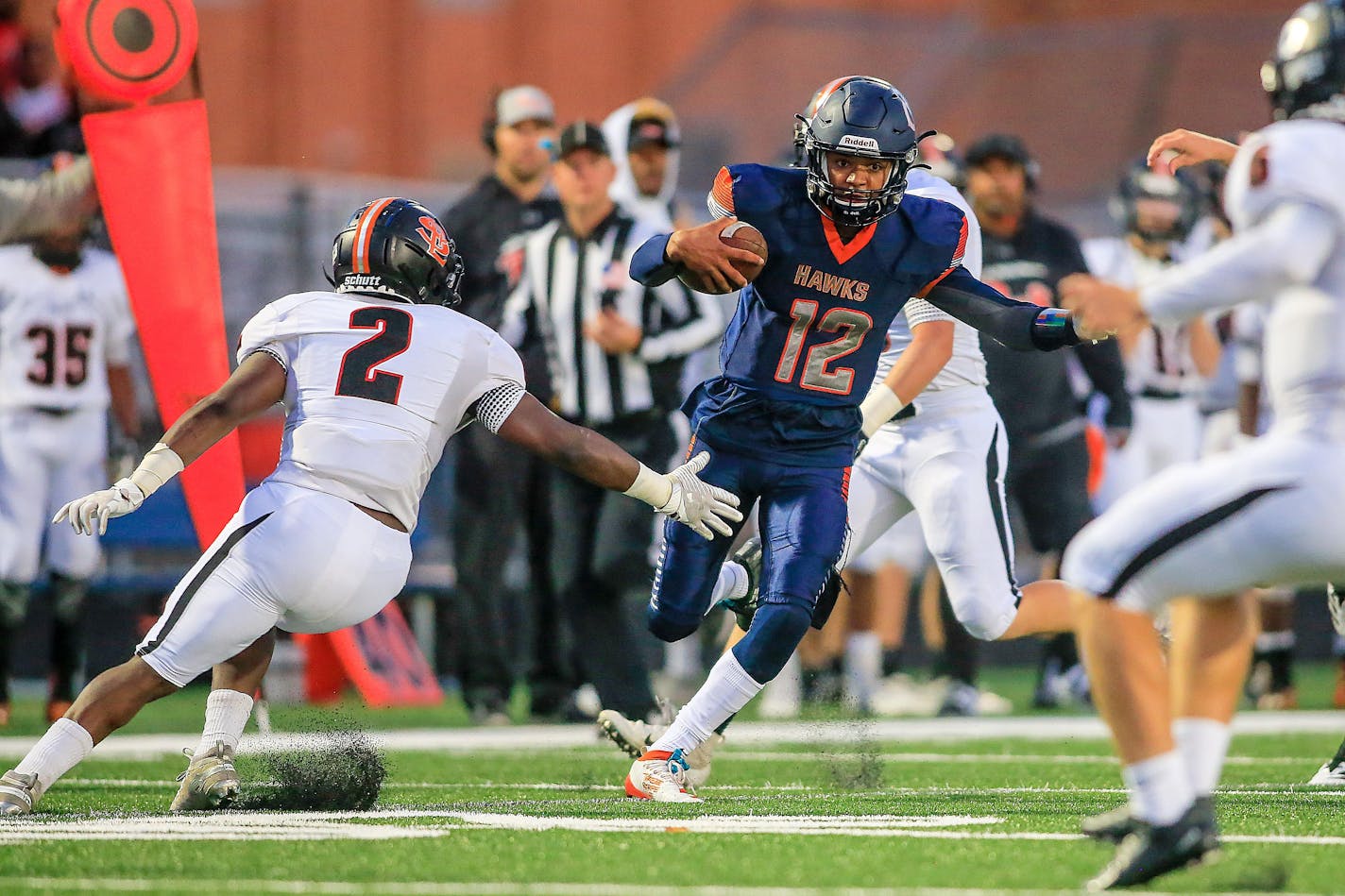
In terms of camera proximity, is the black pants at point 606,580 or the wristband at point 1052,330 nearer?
the wristband at point 1052,330

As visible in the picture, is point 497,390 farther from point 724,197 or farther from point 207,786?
point 207,786

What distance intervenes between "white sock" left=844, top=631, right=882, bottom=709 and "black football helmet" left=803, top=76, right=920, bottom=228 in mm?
4226

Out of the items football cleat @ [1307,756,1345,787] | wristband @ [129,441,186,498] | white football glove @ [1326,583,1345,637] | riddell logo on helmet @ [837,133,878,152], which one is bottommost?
football cleat @ [1307,756,1345,787]

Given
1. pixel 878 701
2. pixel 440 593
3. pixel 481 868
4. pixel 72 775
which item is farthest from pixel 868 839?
pixel 440 593

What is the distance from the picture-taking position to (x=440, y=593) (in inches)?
428

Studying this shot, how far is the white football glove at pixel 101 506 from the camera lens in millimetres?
4465

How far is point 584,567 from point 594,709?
120 cm

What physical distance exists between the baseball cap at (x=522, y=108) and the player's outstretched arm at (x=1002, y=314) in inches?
150

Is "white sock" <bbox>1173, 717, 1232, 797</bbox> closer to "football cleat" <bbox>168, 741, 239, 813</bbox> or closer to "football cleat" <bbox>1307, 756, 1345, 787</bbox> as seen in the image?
"football cleat" <bbox>1307, 756, 1345, 787</bbox>

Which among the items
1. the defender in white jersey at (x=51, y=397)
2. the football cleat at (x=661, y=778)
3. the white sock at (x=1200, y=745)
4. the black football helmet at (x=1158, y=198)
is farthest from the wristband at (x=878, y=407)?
the black football helmet at (x=1158, y=198)

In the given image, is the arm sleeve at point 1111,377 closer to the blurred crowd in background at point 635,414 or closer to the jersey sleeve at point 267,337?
the blurred crowd in background at point 635,414

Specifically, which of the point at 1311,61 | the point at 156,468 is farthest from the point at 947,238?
the point at 156,468

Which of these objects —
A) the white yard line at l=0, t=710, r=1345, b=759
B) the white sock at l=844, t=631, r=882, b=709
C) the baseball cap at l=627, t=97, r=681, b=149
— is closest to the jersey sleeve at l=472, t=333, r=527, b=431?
the white yard line at l=0, t=710, r=1345, b=759

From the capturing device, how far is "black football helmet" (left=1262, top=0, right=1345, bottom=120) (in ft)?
12.1
